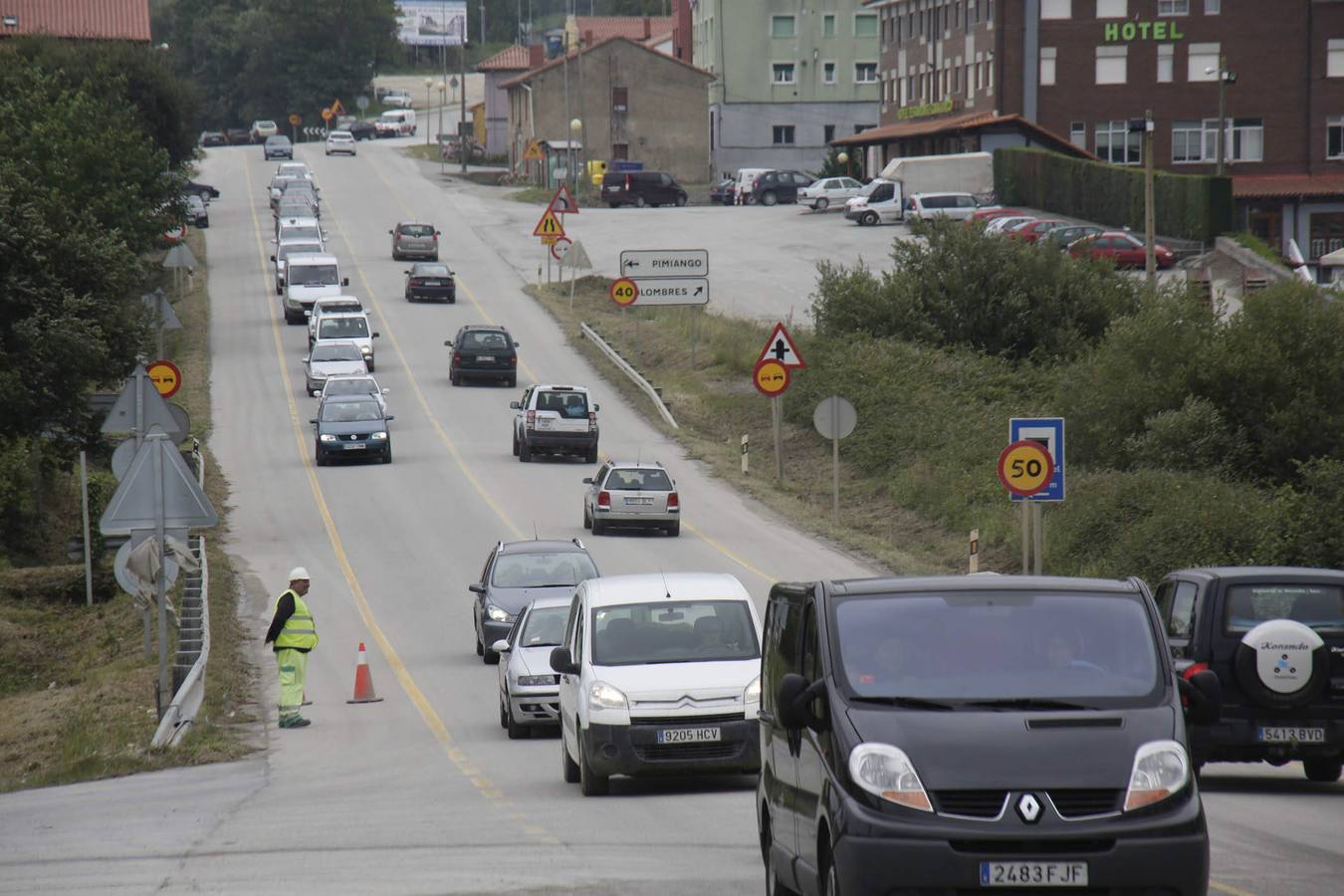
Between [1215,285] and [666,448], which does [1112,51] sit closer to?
[1215,285]

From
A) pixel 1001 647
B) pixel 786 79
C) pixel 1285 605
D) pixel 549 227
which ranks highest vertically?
pixel 786 79

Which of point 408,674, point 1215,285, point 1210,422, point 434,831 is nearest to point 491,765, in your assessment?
point 434,831

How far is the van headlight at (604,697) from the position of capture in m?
13.7

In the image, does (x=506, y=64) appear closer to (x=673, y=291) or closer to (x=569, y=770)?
(x=673, y=291)

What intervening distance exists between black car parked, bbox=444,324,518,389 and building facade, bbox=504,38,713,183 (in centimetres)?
6042

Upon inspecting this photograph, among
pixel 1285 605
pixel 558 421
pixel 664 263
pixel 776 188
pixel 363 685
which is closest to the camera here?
pixel 1285 605

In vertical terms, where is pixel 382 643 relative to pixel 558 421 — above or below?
below

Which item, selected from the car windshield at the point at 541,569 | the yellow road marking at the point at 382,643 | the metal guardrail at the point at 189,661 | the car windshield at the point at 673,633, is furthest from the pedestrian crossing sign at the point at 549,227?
the car windshield at the point at 673,633

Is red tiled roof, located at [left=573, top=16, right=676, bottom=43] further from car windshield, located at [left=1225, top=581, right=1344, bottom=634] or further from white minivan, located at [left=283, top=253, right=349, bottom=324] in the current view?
car windshield, located at [left=1225, top=581, right=1344, bottom=634]

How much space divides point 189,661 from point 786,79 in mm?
106404

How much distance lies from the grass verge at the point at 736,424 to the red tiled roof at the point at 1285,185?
31.3m

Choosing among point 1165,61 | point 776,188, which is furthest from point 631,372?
point 776,188

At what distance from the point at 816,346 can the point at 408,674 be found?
27.0 meters

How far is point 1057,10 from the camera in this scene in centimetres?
8762
